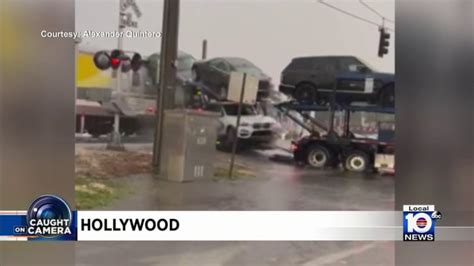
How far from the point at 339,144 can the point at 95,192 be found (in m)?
1.36

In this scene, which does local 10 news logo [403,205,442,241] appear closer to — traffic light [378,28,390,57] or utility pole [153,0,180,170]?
traffic light [378,28,390,57]

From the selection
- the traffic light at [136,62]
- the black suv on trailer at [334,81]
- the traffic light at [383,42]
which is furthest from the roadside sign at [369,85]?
the traffic light at [136,62]

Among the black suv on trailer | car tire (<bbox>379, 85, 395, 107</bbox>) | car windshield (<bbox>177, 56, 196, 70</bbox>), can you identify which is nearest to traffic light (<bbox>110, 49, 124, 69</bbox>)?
car windshield (<bbox>177, 56, 196, 70</bbox>)

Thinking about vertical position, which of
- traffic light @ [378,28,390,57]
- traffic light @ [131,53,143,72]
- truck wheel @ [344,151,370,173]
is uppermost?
traffic light @ [378,28,390,57]

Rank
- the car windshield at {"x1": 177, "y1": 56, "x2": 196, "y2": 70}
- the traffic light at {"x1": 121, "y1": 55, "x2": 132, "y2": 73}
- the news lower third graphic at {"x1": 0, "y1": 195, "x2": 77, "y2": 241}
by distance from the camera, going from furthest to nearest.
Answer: the car windshield at {"x1": 177, "y1": 56, "x2": 196, "y2": 70}
the traffic light at {"x1": 121, "y1": 55, "x2": 132, "y2": 73}
the news lower third graphic at {"x1": 0, "y1": 195, "x2": 77, "y2": 241}

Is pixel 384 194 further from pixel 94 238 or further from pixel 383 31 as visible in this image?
pixel 94 238

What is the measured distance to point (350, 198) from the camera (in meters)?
2.34

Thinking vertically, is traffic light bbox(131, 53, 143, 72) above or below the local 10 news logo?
above

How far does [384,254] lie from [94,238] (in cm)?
153

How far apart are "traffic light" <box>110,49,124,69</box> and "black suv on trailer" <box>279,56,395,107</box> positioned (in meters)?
0.87

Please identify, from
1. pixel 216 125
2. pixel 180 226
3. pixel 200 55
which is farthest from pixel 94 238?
pixel 200 55

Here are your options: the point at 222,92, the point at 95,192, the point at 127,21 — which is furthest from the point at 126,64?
the point at 95,192

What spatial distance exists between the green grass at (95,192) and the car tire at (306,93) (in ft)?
3.57

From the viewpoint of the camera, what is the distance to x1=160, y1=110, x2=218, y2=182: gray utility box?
241 cm
